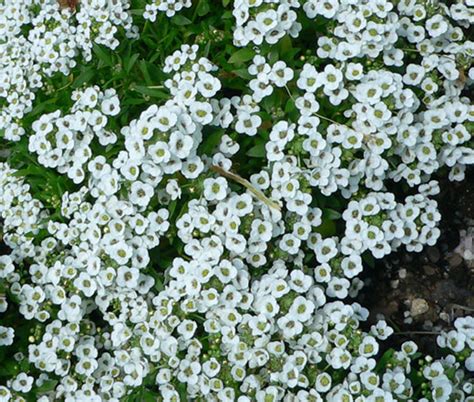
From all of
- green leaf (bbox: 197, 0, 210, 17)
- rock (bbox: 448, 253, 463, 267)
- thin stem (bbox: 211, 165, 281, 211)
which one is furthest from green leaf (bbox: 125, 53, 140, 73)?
rock (bbox: 448, 253, 463, 267)

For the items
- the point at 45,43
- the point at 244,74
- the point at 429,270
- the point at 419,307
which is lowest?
the point at 419,307

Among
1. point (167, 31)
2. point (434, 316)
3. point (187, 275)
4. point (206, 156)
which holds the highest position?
point (167, 31)

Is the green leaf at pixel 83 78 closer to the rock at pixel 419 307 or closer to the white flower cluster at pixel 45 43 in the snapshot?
the white flower cluster at pixel 45 43

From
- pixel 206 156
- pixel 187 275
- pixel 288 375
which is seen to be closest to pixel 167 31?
pixel 206 156

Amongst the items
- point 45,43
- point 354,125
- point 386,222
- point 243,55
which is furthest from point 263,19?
point 45,43

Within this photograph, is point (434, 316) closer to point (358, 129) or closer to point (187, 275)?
point (358, 129)

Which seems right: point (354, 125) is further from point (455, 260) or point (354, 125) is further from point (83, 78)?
point (83, 78)

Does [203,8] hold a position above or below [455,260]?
above
